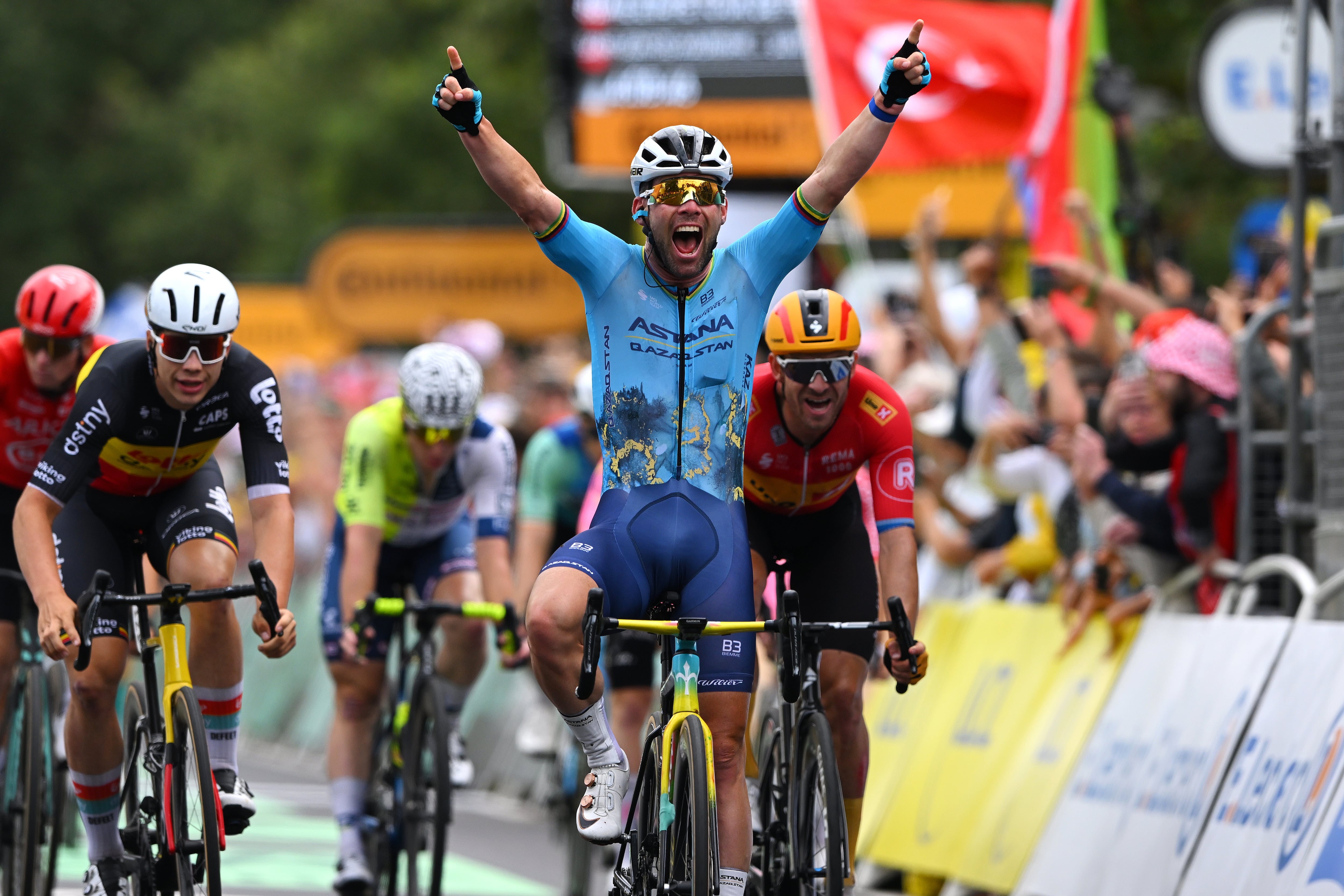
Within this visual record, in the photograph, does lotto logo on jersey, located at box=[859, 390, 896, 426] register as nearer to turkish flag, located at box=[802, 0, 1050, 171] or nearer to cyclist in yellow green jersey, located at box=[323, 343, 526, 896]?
cyclist in yellow green jersey, located at box=[323, 343, 526, 896]

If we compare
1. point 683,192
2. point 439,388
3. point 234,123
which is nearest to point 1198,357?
point 439,388

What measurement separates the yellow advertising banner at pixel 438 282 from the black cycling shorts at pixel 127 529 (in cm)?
2254

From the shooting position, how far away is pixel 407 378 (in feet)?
29.2

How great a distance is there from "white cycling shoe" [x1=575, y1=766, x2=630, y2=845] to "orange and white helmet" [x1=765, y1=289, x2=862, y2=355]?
5.45 ft

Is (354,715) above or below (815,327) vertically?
below

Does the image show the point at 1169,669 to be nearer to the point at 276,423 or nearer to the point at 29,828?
the point at 276,423

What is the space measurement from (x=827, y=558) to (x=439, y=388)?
1.97 m

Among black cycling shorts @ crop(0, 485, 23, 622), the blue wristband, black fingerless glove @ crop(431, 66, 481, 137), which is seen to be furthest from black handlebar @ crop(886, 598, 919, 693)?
black cycling shorts @ crop(0, 485, 23, 622)

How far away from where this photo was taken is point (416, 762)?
345 inches

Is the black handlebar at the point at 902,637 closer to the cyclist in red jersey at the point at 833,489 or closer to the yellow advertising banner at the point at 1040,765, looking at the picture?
the cyclist in red jersey at the point at 833,489

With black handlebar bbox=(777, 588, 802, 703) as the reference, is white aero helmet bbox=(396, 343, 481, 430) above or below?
above

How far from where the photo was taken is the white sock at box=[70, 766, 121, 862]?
7555 mm

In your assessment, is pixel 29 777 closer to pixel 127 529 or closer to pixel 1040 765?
pixel 127 529

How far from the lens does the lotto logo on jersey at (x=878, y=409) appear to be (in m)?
7.45
